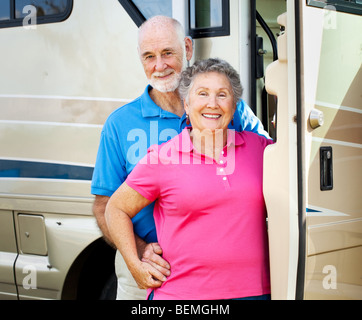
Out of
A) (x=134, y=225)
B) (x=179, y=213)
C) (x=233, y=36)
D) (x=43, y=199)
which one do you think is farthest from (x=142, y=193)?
(x=43, y=199)

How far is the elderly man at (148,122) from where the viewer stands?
251 cm

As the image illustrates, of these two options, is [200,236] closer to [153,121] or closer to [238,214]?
[238,214]

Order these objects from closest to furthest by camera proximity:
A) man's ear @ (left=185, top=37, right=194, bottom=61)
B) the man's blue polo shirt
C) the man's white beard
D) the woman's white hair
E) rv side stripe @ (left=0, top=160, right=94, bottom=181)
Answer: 1. the woman's white hair
2. the man's blue polo shirt
3. the man's white beard
4. man's ear @ (left=185, top=37, right=194, bottom=61)
5. rv side stripe @ (left=0, top=160, right=94, bottom=181)

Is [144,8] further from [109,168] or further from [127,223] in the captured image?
[127,223]

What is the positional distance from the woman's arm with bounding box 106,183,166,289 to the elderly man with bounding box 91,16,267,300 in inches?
3.4

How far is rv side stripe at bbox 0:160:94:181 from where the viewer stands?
3.20 m

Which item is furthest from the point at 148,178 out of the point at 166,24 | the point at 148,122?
the point at 166,24

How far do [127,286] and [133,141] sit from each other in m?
0.78

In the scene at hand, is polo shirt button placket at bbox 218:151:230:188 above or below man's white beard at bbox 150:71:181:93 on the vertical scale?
below

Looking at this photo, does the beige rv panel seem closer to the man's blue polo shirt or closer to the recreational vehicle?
the recreational vehicle

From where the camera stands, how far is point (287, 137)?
208 centimetres

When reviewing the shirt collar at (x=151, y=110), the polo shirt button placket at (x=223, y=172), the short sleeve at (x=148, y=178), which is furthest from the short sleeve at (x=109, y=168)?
the polo shirt button placket at (x=223, y=172)

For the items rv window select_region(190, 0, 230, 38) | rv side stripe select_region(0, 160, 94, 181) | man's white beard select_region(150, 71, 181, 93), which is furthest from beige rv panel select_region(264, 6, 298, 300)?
rv side stripe select_region(0, 160, 94, 181)

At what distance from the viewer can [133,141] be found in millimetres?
2516
